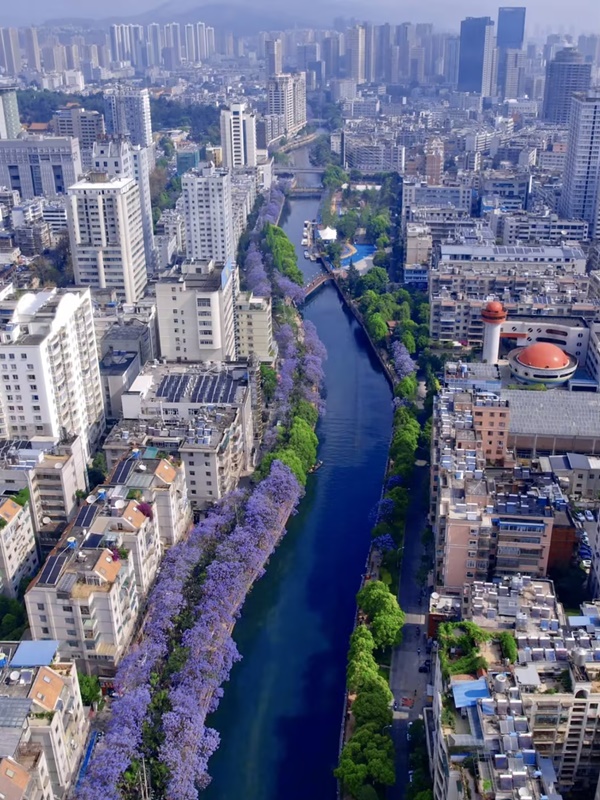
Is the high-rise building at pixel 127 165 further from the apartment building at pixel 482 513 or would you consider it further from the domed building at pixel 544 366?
the apartment building at pixel 482 513

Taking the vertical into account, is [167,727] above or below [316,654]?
above

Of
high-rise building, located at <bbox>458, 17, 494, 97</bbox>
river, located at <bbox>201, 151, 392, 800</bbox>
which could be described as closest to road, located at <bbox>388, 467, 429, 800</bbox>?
river, located at <bbox>201, 151, 392, 800</bbox>

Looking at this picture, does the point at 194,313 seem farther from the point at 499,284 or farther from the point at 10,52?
the point at 10,52

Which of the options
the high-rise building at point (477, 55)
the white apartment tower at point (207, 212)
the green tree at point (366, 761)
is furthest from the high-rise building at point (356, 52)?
the green tree at point (366, 761)

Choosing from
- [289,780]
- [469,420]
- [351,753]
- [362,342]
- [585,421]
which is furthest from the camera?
[362,342]

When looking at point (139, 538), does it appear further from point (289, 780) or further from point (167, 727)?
point (289, 780)

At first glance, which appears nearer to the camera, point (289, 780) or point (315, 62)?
point (289, 780)

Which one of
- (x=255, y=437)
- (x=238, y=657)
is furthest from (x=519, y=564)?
(x=255, y=437)
